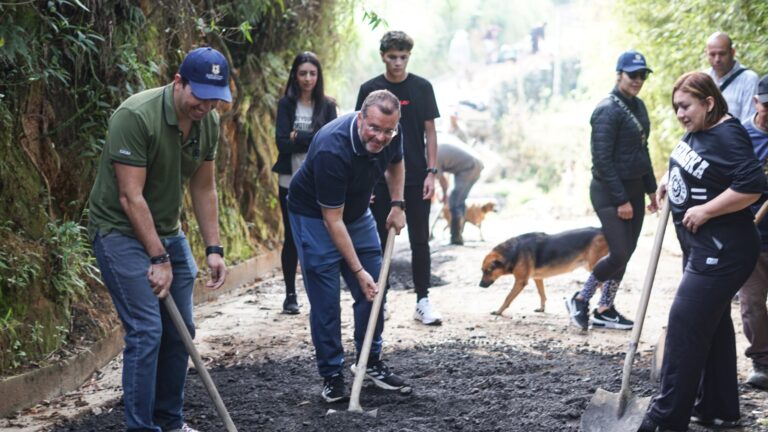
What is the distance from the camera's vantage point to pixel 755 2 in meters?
7.08

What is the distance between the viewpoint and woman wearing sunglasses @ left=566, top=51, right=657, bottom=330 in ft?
21.2

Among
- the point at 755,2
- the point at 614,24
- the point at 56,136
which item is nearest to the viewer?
the point at 56,136

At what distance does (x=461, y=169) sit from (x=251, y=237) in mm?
3752

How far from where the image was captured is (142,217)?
383 cm

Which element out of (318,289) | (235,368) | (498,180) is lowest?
(498,180)

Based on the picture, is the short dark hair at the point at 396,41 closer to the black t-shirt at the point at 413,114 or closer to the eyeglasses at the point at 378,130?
the black t-shirt at the point at 413,114

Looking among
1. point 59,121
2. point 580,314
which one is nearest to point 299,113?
point 59,121

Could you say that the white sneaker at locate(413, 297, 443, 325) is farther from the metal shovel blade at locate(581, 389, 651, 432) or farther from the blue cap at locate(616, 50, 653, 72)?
the metal shovel blade at locate(581, 389, 651, 432)

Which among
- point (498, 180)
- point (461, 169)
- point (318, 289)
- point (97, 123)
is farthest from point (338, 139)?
point (498, 180)

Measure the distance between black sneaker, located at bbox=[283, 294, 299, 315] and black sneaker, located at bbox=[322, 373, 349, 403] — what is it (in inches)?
107

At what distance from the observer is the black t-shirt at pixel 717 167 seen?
4.05 meters

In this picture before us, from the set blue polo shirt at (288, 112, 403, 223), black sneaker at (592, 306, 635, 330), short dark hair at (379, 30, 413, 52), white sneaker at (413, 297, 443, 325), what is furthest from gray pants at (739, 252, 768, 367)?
short dark hair at (379, 30, 413, 52)

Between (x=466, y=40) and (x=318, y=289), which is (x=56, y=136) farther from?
(x=466, y=40)

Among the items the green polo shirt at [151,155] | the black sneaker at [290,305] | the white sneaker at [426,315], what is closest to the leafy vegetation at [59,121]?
the black sneaker at [290,305]
